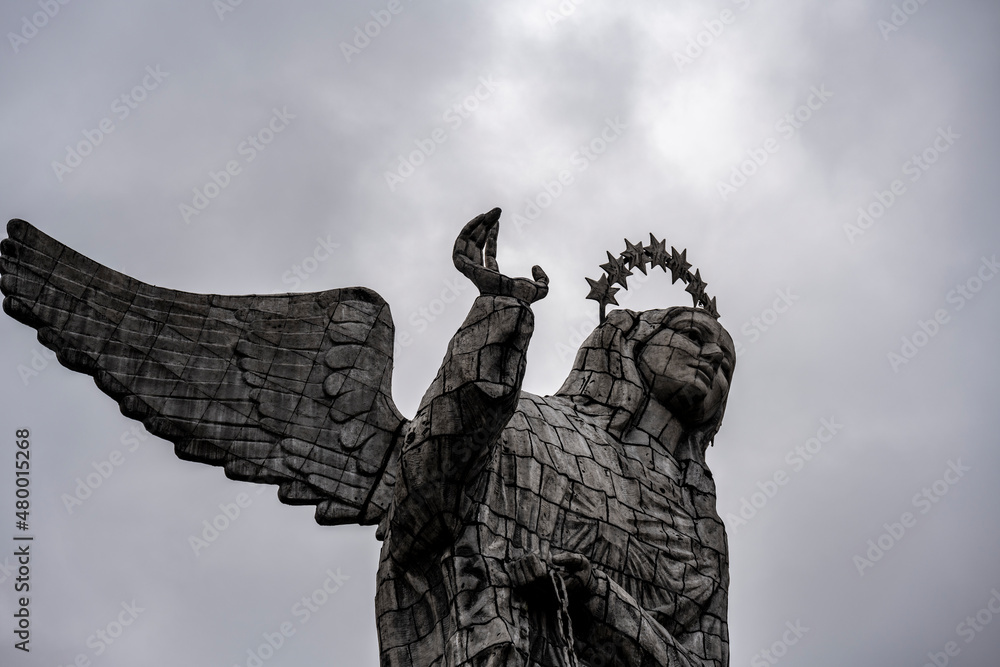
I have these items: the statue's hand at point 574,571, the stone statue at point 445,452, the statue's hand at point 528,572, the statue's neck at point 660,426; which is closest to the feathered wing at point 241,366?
the stone statue at point 445,452

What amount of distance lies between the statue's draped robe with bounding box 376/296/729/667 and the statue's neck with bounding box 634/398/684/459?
2.10ft

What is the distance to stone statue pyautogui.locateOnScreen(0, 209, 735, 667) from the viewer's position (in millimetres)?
9000

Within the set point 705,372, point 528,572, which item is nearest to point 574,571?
point 528,572

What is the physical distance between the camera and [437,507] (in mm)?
9102

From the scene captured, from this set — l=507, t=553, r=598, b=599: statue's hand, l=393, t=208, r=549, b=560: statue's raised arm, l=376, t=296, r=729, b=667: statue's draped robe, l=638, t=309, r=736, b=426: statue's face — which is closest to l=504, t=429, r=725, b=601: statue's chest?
l=376, t=296, r=729, b=667: statue's draped robe

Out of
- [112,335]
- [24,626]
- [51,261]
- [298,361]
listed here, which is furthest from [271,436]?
[24,626]

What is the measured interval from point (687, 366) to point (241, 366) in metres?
3.25

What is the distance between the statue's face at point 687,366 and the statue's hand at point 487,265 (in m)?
1.87

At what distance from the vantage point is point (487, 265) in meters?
9.43

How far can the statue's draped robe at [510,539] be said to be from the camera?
29.3 feet

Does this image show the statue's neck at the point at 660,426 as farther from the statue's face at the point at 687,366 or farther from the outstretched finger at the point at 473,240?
the outstretched finger at the point at 473,240

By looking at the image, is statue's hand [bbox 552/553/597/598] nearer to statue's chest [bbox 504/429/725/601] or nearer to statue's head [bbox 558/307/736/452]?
statue's chest [bbox 504/429/725/601]

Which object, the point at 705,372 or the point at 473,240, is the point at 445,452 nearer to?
the point at 473,240

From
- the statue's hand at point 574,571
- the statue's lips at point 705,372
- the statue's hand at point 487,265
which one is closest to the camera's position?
the statue's hand at point 574,571
